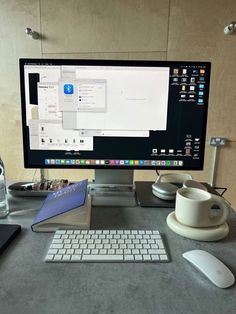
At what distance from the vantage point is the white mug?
0.72 m

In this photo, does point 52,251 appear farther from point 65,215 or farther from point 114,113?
point 114,113

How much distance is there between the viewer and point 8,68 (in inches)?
81.8

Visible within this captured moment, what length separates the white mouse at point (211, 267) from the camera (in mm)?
548

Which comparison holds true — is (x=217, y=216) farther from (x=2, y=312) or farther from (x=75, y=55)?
(x=75, y=55)

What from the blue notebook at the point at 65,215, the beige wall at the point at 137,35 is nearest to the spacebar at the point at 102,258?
the blue notebook at the point at 65,215

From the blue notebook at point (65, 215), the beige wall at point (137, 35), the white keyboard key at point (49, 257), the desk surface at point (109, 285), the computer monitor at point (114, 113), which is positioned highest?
the beige wall at point (137, 35)

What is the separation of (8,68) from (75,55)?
1.76 ft

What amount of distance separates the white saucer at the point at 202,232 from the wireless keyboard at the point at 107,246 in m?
0.06

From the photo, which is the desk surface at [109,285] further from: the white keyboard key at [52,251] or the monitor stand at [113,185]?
the monitor stand at [113,185]

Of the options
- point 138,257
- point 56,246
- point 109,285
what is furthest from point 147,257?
point 56,246

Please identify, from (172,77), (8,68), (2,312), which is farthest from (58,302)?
(8,68)

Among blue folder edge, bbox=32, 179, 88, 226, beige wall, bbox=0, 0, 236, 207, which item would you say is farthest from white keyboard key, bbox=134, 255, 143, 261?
beige wall, bbox=0, 0, 236, 207

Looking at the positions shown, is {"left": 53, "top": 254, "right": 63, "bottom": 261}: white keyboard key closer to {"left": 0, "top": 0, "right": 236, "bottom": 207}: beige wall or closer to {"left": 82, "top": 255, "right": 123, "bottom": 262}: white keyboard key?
{"left": 82, "top": 255, "right": 123, "bottom": 262}: white keyboard key

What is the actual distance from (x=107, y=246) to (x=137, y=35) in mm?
1684
